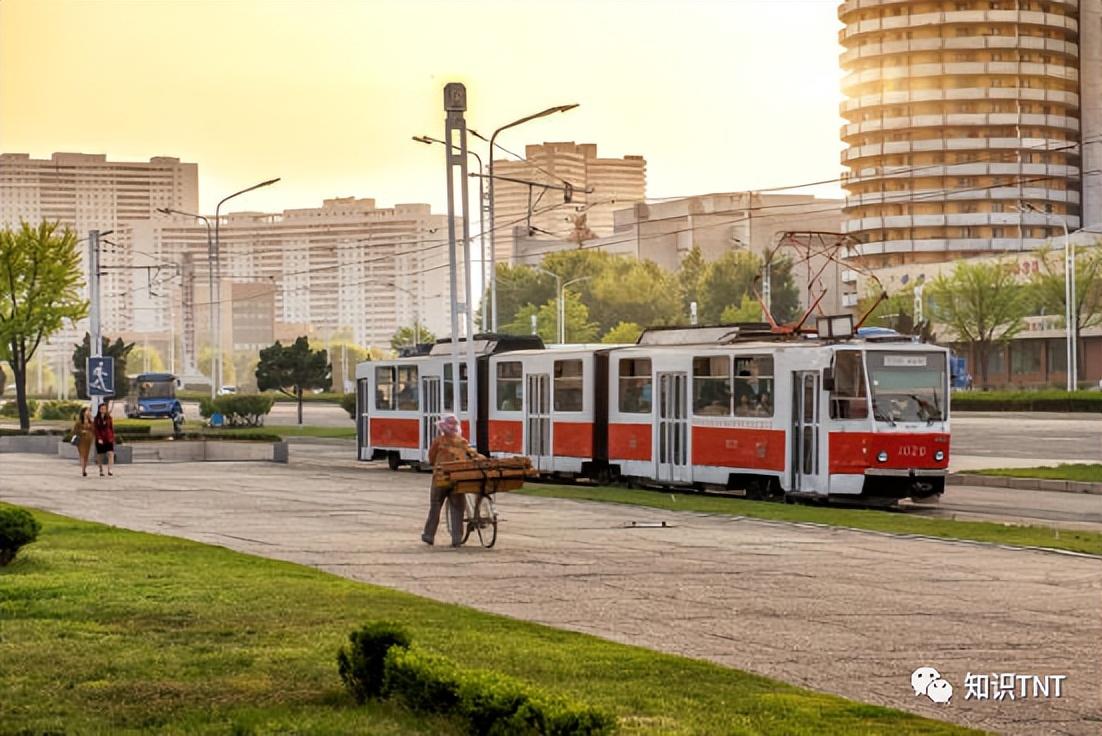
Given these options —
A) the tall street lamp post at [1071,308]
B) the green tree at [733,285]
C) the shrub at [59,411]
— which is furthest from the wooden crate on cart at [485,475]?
the green tree at [733,285]

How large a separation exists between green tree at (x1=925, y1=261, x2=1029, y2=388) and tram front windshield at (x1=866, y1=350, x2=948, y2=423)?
68.0 meters

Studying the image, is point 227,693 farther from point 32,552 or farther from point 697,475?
point 697,475

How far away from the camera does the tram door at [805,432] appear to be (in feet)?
92.2

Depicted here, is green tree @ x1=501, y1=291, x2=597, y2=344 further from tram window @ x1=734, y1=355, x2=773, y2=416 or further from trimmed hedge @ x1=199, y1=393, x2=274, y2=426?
tram window @ x1=734, y1=355, x2=773, y2=416

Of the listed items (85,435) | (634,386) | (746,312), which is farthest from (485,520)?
(746,312)

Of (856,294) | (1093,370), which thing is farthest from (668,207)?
(1093,370)

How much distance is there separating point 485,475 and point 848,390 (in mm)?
10773

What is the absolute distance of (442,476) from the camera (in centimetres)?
1855

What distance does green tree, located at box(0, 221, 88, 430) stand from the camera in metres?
56.6

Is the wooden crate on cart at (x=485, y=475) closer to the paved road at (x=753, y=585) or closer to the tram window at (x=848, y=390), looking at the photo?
the paved road at (x=753, y=585)

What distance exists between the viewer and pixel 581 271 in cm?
15325

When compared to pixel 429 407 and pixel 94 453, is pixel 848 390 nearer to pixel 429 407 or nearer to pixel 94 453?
pixel 429 407

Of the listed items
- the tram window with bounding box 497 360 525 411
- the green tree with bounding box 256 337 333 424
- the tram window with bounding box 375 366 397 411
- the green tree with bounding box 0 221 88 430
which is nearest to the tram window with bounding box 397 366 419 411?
the tram window with bounding box 375 366 397 411

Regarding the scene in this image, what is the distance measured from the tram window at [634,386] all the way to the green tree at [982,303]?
64.3 meters
